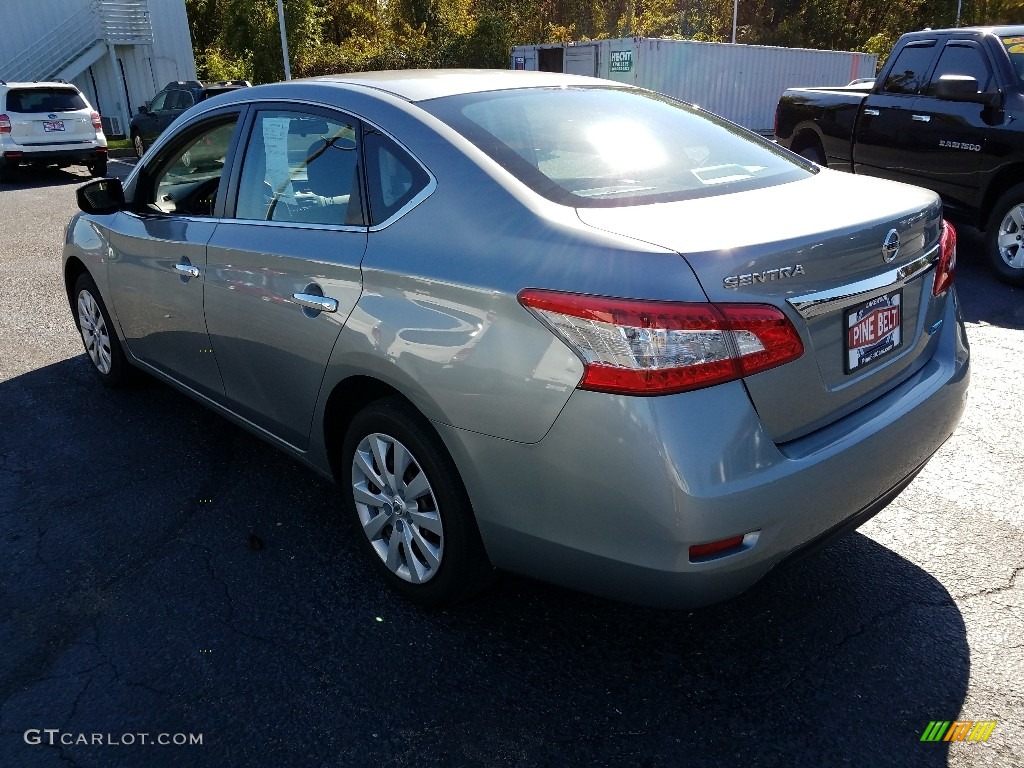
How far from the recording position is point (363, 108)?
2957 mm

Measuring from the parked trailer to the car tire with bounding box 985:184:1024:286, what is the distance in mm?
15770

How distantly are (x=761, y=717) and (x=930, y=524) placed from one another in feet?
4.67

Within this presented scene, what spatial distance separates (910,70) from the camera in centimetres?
771

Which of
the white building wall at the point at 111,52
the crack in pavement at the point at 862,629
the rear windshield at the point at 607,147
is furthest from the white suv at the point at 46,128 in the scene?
the crack in pavement at the point at 862,629

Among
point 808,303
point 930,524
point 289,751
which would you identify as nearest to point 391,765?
Answer: point 289,751

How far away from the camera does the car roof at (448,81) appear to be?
303 centimetres

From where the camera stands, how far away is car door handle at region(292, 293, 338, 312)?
2.83 meters

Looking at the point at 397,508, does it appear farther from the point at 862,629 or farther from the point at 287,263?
the point at 862,629

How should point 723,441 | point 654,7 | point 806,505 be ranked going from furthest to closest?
point 654,7 → point 806,505 → point 723,441

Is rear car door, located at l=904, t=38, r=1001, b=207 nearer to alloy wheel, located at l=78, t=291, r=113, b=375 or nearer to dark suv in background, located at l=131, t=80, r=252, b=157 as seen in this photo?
alloy wheel, located at l=78, t=291, r=113, b=375

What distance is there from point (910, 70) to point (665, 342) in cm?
710

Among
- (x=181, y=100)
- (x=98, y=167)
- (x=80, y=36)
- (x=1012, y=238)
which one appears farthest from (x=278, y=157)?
(x=80, y=36)

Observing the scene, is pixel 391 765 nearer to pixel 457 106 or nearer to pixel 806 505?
pixel 806 505

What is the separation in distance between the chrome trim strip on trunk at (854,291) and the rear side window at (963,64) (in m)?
5.44
